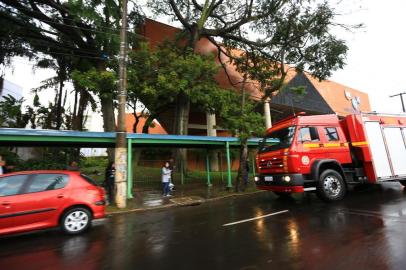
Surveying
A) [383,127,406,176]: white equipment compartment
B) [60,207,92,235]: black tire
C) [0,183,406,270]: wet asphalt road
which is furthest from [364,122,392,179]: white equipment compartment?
[60,207,92,235]: black tire

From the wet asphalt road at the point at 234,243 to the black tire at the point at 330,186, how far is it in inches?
23.2

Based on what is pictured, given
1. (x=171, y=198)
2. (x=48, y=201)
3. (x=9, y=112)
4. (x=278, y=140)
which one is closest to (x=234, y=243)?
(x=48, y=201)

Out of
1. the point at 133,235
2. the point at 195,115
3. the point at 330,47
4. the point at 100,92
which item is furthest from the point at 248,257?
the point at 195,115

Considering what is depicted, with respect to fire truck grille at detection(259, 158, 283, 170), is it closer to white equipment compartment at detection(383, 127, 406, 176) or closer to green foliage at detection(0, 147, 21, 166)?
white equipment compartment at detection(383, 127, 406, 176)

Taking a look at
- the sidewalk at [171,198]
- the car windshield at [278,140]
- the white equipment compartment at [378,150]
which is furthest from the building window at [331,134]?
the sidewalk at [171,198]

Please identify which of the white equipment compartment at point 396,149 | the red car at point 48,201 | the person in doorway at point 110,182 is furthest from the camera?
the person in doorway at point 110,182

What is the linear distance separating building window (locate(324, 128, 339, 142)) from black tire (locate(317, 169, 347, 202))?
1.12 m

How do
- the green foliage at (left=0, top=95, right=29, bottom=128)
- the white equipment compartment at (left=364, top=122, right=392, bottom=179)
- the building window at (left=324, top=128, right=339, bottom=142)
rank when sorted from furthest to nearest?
the green foliage at (left=0, top=95, right=29, bottom=128) → the white equipment compartment at (left=364, top=122, right=392, bottom=179) → the building window at (left=324, top=128, right=339, bottom=142)

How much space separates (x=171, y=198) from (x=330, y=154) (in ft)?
22.2

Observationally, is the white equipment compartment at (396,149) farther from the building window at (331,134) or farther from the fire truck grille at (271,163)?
the fire truck grille at (271,163)

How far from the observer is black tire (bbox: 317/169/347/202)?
9.41 m

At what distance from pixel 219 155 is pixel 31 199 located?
65.0 ft

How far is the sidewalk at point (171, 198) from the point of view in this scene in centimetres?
1136

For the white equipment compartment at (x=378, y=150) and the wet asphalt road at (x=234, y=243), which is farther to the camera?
the white equipment compartment at (x=378, y=150)
